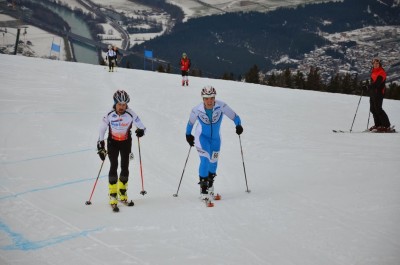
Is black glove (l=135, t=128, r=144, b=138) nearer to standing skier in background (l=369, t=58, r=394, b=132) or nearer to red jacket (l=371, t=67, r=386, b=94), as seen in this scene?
standing skier in background (l=369, t=58, r=394, b=132)

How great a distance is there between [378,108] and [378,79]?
88cm

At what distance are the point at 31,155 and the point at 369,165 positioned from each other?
772 centimetres

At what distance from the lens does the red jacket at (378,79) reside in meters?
11.3

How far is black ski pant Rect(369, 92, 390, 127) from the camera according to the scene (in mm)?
11438

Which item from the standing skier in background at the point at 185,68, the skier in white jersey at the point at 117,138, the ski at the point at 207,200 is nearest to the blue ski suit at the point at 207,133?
the ski at the point at 207,200

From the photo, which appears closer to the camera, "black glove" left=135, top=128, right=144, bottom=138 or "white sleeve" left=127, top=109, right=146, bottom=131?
"white sleeve" left=127, top=109, right=146, bottom=131

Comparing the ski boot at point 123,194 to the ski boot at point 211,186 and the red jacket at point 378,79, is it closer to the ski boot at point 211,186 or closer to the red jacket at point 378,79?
the ski boot at point 211,186

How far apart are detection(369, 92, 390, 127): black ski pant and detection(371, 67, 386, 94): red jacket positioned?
5.9 inches

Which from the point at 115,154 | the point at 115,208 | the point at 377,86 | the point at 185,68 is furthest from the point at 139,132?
the point at 185,68

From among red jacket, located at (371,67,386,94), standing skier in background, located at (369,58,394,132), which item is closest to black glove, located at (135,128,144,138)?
standing skier in background, located at (369,58,394,132)

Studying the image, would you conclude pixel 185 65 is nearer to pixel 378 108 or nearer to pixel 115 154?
pixel 378 108

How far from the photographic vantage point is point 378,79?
448 inches

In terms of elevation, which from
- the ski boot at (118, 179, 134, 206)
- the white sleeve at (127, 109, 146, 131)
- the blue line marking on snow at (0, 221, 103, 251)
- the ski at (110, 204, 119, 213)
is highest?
the white sleeve at (127, 109, 146, 131)

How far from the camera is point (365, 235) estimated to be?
5156 mm
